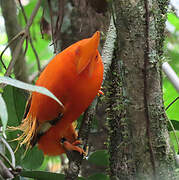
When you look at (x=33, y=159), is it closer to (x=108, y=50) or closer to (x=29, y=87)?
(x=108, y=50)

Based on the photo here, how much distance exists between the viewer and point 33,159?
1501mm

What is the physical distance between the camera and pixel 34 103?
1237mm

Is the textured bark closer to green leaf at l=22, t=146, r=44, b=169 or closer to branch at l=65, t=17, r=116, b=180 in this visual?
green leaf at l=22, t=146, r=44, b=169

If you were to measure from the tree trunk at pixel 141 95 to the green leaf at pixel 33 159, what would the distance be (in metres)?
0.55

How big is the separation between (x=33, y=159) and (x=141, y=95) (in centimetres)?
72

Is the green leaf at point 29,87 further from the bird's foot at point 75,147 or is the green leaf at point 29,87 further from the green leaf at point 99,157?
the green leaf at point 99,157

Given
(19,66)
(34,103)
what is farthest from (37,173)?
(19,66)

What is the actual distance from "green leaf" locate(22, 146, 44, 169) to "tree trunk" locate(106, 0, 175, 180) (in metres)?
0.55

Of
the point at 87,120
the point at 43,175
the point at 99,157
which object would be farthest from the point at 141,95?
the point at 99,157

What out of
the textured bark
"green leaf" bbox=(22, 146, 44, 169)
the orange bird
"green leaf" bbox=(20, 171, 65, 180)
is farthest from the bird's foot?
the textured bark

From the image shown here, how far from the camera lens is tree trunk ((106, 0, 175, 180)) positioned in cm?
101

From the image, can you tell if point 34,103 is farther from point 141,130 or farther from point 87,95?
point 141,130

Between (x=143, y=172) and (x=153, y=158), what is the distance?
54 mm

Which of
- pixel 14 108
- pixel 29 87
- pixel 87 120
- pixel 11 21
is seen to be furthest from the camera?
pixel 11 21
